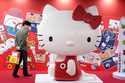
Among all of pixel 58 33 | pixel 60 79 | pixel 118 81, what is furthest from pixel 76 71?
pixel 118 81

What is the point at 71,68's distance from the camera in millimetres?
4113

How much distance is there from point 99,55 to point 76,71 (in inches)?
154

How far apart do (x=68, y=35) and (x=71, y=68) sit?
45 centimetres

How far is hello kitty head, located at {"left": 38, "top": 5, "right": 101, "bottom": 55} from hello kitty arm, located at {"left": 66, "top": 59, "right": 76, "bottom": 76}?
4.8 inches

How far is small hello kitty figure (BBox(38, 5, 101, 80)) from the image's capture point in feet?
13.4

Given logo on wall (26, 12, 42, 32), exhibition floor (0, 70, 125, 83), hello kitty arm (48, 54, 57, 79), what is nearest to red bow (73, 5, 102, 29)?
hello kitty arm (48, 54, 57, 79)

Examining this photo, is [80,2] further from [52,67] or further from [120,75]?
[52,67]

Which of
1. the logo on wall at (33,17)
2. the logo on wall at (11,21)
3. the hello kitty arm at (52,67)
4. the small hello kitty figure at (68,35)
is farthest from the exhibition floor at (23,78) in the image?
the small hello kitty figure at (68,35)

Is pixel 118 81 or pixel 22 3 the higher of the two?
pixel 22 3

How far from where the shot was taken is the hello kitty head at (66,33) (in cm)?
407

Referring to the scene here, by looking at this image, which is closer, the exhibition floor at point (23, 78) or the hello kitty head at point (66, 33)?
the hello kitty head at point (66, 33)

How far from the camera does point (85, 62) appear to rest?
807 centimetres

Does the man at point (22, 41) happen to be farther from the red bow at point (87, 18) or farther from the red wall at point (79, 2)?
the red bow at point (87, 18)

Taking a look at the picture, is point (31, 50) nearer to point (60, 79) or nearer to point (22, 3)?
point (22, 3)
